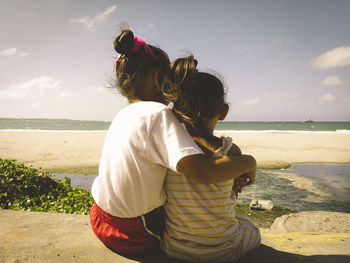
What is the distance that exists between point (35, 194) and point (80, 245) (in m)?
2.61

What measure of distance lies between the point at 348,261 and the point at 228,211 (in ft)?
3.71

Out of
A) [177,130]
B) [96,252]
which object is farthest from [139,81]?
[96,252]

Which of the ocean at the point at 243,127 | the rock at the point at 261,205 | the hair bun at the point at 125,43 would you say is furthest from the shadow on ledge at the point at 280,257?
the ocean at the point at 243,127

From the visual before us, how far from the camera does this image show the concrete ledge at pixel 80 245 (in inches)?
71.6

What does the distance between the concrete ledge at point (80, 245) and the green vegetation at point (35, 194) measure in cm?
93

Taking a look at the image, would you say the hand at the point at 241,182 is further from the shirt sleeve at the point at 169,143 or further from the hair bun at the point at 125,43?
the hair bun at the point at 125,43

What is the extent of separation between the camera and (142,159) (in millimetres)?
1489

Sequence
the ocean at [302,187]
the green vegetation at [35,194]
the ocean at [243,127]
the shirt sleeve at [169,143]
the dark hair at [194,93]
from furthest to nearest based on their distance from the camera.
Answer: the ocean at [243,127] → the ocean at [302,187] → the green vegetation at [35,194] → the dark hair at [194,93] → the shirt sleeve at [169,143]

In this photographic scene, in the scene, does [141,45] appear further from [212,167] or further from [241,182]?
[241,182]

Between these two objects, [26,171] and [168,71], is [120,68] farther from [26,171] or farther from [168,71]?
[26,171]

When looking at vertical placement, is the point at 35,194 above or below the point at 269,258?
below

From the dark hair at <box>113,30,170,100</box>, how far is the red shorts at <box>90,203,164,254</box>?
0.86m

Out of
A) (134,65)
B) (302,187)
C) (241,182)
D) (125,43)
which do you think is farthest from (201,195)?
(302,187)

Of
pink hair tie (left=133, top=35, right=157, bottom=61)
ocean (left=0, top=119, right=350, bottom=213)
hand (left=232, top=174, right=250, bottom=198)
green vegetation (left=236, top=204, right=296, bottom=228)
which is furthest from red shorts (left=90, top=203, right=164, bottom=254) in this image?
ocean (left=0, top=119, right=350, bottom=213)
